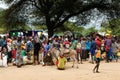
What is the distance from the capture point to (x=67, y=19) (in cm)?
3819

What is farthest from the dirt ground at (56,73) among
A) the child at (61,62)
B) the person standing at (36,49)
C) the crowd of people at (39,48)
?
the person standing at (36,49)

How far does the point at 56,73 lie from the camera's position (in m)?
19.0

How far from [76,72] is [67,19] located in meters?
19.1

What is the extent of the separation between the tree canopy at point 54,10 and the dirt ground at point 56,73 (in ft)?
47.3

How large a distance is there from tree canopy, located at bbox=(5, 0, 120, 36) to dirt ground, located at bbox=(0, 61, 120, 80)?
1443cm

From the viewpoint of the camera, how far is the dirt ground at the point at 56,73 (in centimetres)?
1758

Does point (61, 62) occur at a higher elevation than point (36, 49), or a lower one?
lower

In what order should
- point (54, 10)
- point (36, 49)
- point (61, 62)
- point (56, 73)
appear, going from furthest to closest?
point (54, 10) < point (36, 49) < point (61, 62) < point (56, 73)

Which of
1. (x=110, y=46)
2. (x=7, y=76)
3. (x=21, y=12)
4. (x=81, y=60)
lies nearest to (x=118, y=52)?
(x=110, y=46)

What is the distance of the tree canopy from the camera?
35781mm

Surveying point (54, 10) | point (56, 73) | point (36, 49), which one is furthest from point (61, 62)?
point (54, 10)

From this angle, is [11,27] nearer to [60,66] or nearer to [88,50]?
[88,50]

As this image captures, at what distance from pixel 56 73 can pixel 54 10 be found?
57.0 feet

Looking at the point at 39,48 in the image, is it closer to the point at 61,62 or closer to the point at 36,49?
the point at 36,49
